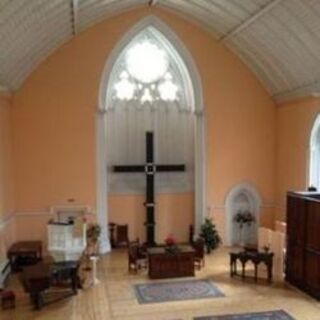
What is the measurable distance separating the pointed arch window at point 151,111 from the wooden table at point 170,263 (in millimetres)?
3601

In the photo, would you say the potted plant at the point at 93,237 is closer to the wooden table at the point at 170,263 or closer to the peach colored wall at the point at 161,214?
the peach colored wall at the point at 161,214

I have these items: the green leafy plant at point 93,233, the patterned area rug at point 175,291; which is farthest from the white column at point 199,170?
the patterned area rug at point 175,291

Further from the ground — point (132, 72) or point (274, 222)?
point (132, 72)

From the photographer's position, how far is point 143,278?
10.9 metres

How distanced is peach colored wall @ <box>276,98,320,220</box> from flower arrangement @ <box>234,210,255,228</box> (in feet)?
2.72

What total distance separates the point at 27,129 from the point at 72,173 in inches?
69.0

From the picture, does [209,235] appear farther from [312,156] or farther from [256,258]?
[312,156]

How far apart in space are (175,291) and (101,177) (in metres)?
4.63

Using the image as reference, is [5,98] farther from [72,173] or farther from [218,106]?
[218,106]

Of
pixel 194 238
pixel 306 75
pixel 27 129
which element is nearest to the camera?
pixel 306 75

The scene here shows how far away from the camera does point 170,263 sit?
11.0 m

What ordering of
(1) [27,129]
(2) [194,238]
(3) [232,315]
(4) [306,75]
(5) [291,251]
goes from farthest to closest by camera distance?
1. (2) [194,238]
2. (1) [27,129]
3. (4) [306,75]
4. (5) [291,251]
5. (3) [232,315]

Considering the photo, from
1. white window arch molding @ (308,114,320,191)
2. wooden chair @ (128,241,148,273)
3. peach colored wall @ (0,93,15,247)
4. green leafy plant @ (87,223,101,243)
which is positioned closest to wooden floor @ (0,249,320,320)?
wooden chair @ (128,241,148,273)

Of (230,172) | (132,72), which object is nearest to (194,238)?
(230,172)
